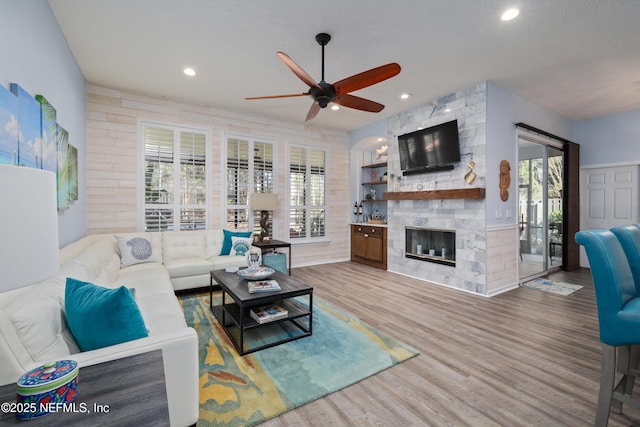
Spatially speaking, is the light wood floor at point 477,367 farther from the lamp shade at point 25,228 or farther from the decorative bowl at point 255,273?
the lamp shade at point 25,228

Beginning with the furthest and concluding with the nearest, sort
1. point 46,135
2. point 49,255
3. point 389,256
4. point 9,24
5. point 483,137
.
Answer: point 389,256 < point 483,137 < point 46,135 < point 9,24 < point 49,255

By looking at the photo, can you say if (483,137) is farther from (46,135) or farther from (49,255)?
(46,135)

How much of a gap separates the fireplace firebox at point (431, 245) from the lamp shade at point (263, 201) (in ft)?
7.87

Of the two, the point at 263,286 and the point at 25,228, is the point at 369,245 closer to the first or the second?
the point at 263,286

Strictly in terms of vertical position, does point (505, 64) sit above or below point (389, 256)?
above

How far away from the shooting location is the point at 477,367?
86.7 inches

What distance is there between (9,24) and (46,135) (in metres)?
0.82

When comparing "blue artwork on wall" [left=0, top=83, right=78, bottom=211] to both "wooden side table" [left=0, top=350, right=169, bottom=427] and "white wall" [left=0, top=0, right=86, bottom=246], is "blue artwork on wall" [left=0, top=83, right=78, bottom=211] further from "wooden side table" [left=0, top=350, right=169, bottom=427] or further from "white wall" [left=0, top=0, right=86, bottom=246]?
"wooden side table" [left=0, top=350, right=169, bottom=427]

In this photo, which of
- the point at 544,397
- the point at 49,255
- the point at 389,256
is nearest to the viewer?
the point at 49,255

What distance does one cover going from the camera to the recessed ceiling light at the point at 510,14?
246 centimetres

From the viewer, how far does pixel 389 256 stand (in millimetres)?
5395

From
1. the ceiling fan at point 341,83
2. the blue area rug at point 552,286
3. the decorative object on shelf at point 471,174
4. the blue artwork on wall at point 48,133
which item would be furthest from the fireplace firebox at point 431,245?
the blue artwork on wall at point 48,133

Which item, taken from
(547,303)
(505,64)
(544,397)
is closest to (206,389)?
(544,397)

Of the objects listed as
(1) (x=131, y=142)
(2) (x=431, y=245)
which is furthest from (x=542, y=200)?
(1) (x=131, y=142)
